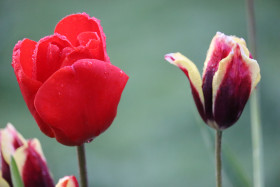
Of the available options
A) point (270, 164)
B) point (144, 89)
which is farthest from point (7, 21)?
point (270, 164)

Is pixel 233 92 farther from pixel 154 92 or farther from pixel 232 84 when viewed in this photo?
pixel 154 92

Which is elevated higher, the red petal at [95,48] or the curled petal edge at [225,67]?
the red petal at [95,48]

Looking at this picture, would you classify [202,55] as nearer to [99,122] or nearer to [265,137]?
[265,137]

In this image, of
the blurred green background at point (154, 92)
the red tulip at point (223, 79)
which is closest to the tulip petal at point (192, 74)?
the red tulip at point (223, 79)

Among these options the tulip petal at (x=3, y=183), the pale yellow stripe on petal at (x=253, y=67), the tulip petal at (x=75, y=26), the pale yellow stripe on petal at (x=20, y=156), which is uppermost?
the tulip petal at (x=75, y=26)

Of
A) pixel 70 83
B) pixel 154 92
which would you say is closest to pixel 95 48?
pixel 70 83

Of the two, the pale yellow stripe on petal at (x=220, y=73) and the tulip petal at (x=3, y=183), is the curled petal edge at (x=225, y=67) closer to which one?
the pale yellow stripe on petal at (x=220, y=73)
